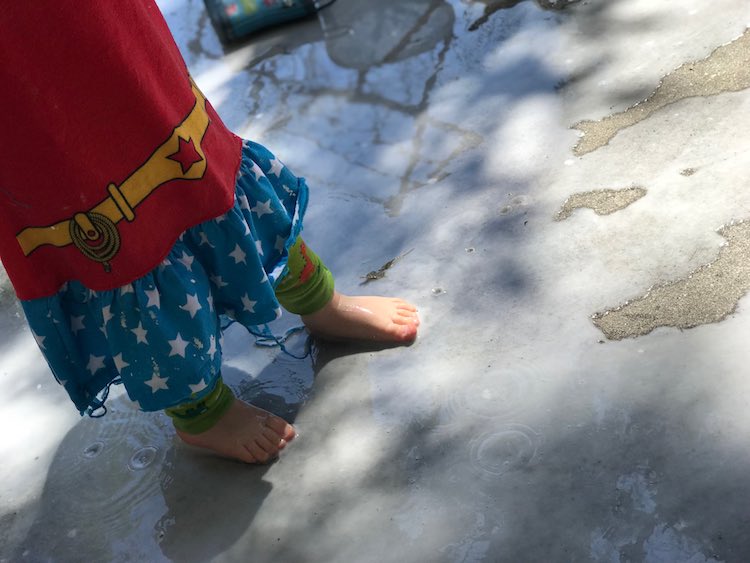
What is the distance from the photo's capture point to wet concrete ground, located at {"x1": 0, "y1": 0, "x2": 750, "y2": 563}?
4.26ft

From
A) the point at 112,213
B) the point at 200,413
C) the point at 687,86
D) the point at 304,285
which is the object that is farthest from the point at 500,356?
the point at 687,86

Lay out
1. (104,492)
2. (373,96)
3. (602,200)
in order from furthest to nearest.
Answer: (373,96) → (602,200) → (104,492)

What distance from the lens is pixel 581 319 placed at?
1538 mm

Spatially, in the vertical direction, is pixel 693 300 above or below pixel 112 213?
below

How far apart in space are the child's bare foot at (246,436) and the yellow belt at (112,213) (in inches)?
15.9

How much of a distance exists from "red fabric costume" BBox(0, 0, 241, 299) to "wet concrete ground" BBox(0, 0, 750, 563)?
1.47 feet

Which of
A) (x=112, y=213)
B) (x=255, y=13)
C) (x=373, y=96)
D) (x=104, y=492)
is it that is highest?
(x=112, y=213)

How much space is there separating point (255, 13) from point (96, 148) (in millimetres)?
1687

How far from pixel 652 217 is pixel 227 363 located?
34.0 inches

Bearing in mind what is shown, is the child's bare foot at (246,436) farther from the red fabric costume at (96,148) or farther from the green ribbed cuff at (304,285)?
the red fabric costume at (96,148)

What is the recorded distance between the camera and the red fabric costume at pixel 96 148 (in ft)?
3.90

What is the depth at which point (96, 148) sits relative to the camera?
125cm

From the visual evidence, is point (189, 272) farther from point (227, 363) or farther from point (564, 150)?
point (564, 150)

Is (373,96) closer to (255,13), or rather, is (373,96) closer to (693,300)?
(255,13)
